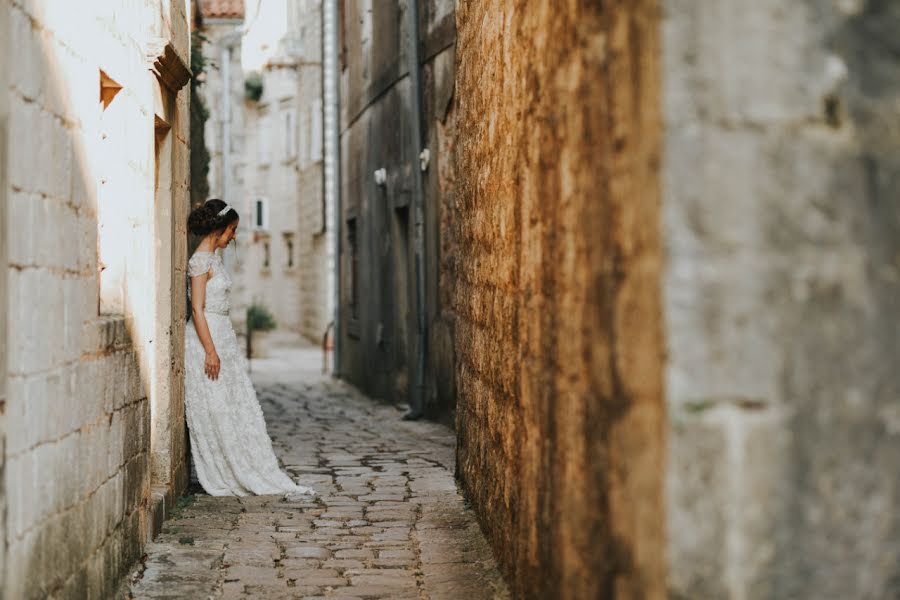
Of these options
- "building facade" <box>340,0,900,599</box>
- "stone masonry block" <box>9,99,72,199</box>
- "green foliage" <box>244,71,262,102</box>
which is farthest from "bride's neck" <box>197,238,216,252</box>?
"green foliage" <box>244,71,262,102</box>

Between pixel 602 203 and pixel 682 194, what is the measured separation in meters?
0.52

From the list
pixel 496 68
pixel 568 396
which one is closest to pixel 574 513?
pixel 568 396

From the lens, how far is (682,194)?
8.57ft

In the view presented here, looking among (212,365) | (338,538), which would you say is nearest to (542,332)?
(338,538)

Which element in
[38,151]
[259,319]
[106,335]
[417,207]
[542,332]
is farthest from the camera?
[259,319]

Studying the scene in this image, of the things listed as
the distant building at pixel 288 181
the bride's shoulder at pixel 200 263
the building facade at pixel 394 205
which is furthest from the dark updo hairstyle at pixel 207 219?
the distant building at pixel 288 181

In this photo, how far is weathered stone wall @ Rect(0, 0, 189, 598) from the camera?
363 centimetres

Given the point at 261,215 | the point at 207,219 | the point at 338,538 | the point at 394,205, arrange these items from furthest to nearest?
the point at 261,215, the point at 394,205, the point at 207,219, the point at 338,538

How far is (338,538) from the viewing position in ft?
20.6

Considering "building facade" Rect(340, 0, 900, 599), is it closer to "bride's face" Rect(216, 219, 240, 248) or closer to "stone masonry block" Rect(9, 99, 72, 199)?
"stone masonry block" Rect(9, 99, 72, 199)

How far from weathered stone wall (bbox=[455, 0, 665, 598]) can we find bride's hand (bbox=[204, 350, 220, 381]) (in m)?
2.05

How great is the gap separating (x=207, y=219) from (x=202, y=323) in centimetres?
64

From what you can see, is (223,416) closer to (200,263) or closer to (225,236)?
(200,263)

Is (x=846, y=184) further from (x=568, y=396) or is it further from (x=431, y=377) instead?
(x=431, y=377)
